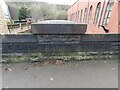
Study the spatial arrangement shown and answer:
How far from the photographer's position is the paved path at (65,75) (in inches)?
141

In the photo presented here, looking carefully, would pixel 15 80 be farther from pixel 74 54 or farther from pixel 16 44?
pixel 74 54

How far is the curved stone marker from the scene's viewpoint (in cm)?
464

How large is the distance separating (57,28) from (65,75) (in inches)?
57.3

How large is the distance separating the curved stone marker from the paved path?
1.00 m

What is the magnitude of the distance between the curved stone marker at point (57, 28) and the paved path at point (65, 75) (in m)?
1.00

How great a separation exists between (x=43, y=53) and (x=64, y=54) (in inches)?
26.3

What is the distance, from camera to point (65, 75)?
4059 mm

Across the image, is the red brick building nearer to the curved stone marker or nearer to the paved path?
the curved stone marker

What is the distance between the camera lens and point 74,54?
16.4 feet

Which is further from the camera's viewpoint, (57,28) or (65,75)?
(57,28)

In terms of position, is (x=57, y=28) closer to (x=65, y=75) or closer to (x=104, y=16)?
(x=65, y=75)

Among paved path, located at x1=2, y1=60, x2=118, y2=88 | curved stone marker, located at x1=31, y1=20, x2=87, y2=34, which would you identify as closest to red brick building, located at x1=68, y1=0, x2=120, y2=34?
curved stone marker, located at x1=31, y1=20, x2=87, y2=34

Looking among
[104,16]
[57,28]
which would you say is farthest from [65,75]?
[104,16]

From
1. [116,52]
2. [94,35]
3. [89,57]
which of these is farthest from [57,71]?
[116,52]
